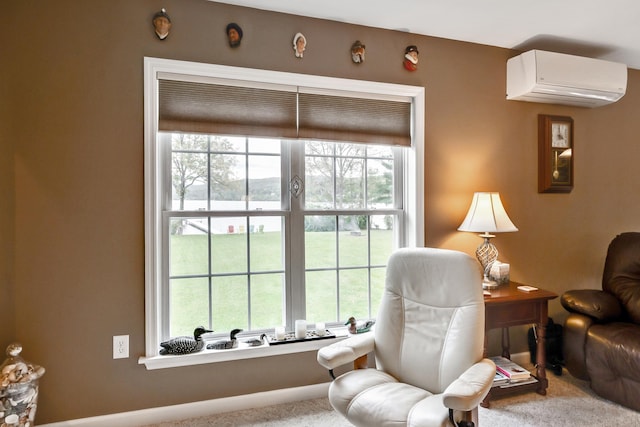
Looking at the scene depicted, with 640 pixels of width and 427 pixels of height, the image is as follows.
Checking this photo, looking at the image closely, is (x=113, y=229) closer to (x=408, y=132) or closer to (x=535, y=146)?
(x=408, y=132)

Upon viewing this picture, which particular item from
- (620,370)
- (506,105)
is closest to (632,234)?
(620,370)

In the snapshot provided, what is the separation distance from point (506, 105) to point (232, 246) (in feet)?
7.86

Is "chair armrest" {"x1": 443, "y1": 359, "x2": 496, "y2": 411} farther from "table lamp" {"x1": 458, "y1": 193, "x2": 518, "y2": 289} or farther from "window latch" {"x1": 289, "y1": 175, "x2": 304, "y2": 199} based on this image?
"window latch" {"x1": 289, "y1": 175, "x2": 304, "y2": 199}

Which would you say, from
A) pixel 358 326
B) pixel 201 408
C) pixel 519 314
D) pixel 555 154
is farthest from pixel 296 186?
pixel 555 154

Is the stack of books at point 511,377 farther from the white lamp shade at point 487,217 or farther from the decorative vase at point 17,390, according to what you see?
the decorative vase at point 17,390

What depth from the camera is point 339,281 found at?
8.52 ft

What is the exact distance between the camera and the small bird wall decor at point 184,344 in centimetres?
212

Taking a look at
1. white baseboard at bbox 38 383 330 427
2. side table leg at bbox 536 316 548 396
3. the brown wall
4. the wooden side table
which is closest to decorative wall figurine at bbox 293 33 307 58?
the brown wall

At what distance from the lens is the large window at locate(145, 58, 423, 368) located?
2.19 m

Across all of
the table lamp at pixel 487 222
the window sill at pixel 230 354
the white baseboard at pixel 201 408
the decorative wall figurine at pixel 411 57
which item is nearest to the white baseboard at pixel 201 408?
the white baseboard at pixel 201 408

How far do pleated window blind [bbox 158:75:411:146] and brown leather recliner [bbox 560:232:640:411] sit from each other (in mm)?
1727

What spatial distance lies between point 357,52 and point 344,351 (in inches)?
75.0

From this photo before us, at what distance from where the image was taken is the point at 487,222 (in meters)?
2.47

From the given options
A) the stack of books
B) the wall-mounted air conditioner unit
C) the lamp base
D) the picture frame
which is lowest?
the stack of books
